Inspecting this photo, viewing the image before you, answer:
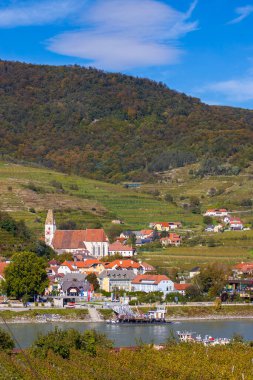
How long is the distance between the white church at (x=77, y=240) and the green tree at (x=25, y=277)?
856 inches

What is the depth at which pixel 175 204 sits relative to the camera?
10950 centimetres

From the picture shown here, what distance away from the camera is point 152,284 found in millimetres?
68312

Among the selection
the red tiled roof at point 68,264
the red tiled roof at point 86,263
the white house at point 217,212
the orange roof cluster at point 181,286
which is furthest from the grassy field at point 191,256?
the white house at point 217,212

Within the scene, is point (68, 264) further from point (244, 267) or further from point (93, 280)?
point (244, 267)

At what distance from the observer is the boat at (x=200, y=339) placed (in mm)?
42406

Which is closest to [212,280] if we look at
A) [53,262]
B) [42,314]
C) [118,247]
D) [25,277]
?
[25,277]

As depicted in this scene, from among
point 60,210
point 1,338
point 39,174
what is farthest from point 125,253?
point 1,338

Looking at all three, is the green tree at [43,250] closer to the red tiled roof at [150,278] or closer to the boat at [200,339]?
the red tiled roof at [150,278]

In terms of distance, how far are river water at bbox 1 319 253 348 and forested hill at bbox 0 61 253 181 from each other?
74.1m

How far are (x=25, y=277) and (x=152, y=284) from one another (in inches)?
427

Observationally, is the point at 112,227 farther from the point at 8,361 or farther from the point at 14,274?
the point at 8,361

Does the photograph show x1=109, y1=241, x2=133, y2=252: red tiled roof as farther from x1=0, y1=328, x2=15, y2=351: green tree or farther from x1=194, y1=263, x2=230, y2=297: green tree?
x1=0, y1=328, x2=15, y2=351: green tree

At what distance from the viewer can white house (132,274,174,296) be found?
221ft

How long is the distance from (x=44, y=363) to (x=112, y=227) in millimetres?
60686
